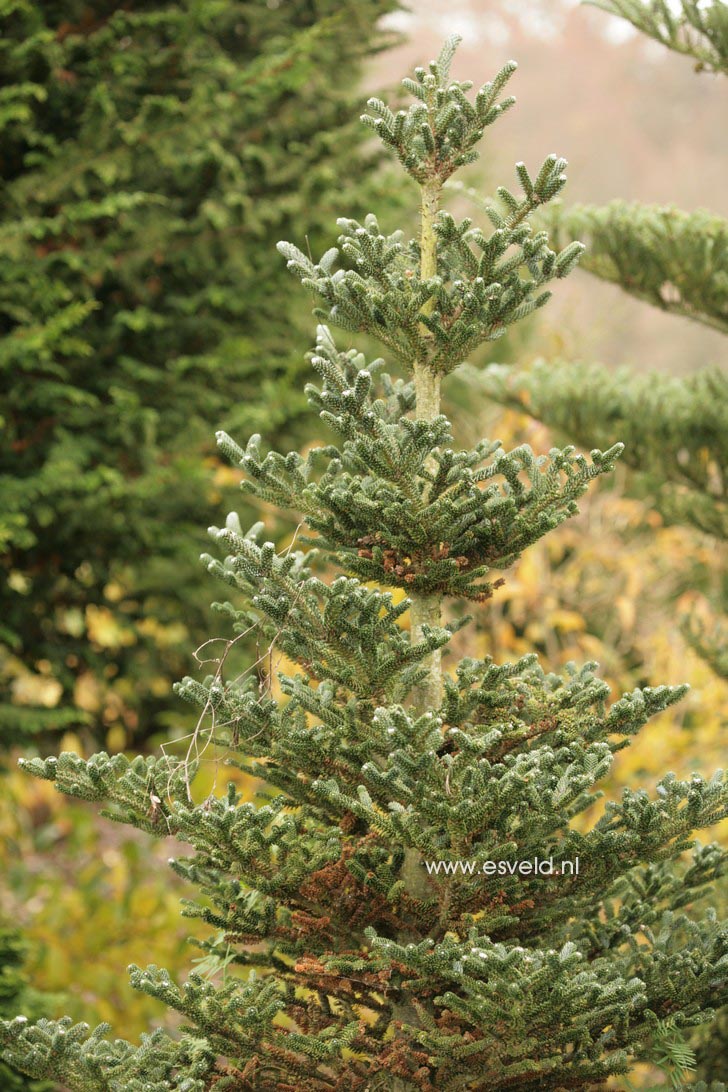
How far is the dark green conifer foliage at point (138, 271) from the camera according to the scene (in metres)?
5.19

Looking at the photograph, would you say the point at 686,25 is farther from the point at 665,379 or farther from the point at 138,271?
the point at 138,271

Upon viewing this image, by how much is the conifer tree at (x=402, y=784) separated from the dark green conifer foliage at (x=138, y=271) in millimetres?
2917

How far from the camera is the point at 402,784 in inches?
81.2

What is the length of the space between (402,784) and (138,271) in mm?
4429

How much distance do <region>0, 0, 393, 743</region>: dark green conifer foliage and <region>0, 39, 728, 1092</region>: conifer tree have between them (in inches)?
115

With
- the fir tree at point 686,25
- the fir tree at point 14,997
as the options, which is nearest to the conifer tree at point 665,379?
the fir tree at point 686,25

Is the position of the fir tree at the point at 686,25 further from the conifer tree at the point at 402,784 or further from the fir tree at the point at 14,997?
the fir tree at the point at 14,997

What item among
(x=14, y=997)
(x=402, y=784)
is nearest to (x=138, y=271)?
(x=14, y=997)

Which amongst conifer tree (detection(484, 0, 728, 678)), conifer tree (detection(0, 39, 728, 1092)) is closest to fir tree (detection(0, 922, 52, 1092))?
conifer tree (detection(0, 39, 728, 1092))

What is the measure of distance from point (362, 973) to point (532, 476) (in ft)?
3.77

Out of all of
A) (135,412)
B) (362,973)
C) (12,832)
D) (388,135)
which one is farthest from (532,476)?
(12,832)

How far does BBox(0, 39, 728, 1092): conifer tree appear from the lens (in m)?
2.16

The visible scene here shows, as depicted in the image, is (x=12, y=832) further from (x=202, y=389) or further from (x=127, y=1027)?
(x=202, y=389)

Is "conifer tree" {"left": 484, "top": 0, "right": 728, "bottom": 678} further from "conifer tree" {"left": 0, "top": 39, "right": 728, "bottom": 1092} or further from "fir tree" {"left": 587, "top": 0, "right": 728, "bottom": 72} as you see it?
"conifer tree" {"left": 0, "top": 39, "right": 728, "bottom": 1092}
